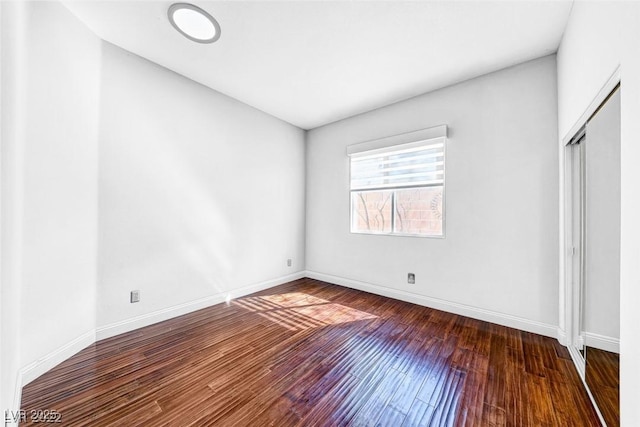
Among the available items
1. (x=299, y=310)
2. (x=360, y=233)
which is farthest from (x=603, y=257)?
(x=299, y=310)

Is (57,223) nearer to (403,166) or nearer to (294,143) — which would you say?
(294,143)

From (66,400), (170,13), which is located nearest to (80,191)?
(66,400)

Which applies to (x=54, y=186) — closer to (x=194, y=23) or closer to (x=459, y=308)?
(x=194, y=23)

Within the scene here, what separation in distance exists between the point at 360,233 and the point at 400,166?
1.15 metres

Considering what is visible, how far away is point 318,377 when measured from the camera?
1.71m

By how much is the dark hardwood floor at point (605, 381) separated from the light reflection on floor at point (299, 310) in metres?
1.66

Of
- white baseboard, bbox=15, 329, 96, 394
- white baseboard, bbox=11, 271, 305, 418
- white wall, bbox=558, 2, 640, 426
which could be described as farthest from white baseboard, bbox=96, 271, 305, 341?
white wall, bbox=558, 2, 640, 426

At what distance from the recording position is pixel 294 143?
4.19 m

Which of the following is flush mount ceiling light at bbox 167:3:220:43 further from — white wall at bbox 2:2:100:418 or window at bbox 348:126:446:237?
window at bbox 348:126:446:237

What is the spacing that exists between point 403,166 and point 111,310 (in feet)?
12.0

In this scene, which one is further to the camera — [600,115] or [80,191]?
[80,191]

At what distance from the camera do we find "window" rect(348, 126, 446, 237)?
2.99m

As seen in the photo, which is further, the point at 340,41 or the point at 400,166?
the point at 400,166

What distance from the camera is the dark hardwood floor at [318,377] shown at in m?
1.38
